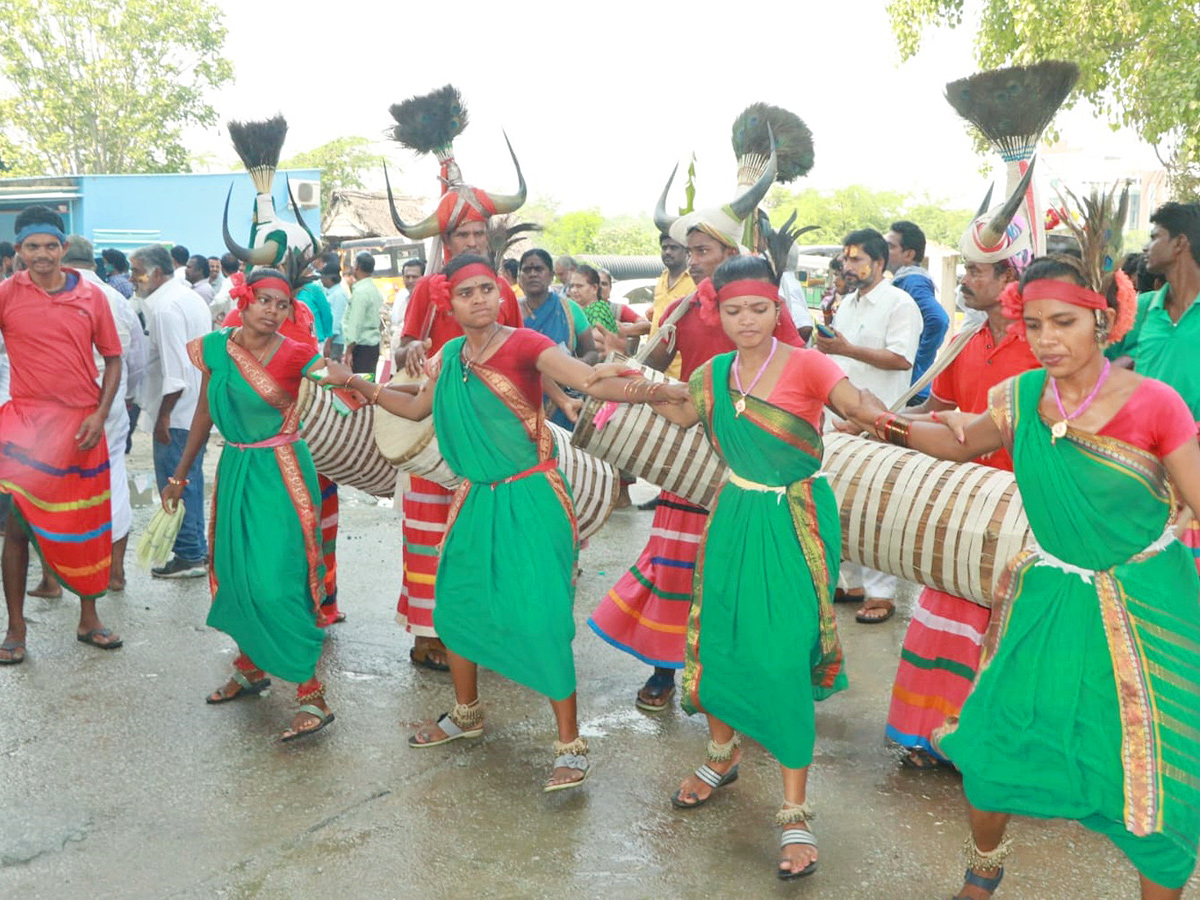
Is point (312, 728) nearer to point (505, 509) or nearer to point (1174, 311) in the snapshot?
point (505, 509)

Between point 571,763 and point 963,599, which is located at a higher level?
point 963,599

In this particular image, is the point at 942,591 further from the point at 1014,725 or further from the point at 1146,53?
the point at 1146,53

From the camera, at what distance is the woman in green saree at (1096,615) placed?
2.70 m

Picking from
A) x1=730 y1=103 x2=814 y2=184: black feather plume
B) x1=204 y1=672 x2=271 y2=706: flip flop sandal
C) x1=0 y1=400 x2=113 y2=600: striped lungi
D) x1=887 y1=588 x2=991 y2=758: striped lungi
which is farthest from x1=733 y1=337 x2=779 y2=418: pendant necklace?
x1=0 y1=400 x2=113 y2=600: striped lungi

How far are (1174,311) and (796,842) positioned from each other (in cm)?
222

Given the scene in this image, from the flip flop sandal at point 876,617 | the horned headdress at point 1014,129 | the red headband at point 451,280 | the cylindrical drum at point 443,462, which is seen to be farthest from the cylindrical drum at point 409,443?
the flip flop sandal at point 876,617

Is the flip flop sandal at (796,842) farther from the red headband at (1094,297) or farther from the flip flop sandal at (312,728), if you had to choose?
the flip flop sandal at (312,728)

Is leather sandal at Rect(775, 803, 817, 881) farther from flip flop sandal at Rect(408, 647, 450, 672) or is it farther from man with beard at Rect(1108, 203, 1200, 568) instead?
flip flop sandal at Rect(408, 647, 450, 672)

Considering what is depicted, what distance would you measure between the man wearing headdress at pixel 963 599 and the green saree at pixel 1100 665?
3.34 feet

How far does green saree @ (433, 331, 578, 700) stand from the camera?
393 cm

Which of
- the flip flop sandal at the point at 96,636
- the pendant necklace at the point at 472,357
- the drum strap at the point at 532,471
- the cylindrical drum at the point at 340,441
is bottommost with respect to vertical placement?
the flip flop sandal at the point at 96,636

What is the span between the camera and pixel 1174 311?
405cm

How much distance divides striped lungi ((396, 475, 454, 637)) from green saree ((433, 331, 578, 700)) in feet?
3.33

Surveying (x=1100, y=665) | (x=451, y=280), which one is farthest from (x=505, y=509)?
(x=1100, y=665)
